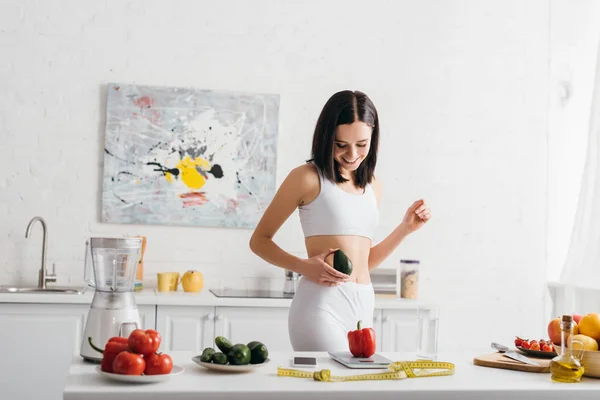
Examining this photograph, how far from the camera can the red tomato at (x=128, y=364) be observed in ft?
5.97

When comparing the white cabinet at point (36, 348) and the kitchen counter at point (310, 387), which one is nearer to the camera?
the kitchen counter at point (310, 387)

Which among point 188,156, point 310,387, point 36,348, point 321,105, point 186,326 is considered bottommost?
point 36,348

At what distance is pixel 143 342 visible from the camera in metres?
1.86

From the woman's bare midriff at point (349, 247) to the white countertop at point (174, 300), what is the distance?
40.6 inches

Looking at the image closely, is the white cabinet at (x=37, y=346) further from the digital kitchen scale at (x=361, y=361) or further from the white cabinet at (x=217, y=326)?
the digital kitchen scale at (x=361, y=361)

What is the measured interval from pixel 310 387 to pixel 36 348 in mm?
2148

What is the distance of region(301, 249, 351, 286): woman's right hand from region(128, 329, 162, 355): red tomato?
92cm

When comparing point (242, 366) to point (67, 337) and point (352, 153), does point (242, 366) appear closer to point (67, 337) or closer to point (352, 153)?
point (352, 153)

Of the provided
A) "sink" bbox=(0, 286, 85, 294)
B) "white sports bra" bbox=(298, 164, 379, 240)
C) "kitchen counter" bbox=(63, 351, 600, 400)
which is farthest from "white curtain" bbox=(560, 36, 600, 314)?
"sink" bbox=(0, 286, 85, 294)

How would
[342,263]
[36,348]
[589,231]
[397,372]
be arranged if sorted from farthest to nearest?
[589,231], [36,348], [342,263], [397,372]

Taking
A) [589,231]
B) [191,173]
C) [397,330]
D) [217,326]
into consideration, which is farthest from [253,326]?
[589,231]

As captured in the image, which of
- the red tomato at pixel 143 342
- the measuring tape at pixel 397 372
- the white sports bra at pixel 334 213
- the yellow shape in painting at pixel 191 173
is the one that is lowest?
the measuring tape at pixel 397 372

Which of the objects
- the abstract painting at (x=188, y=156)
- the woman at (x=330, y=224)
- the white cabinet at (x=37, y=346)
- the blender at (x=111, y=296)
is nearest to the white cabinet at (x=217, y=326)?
the white cabinet at (x=37, y=346)

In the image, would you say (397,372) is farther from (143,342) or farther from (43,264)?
(43,264)
